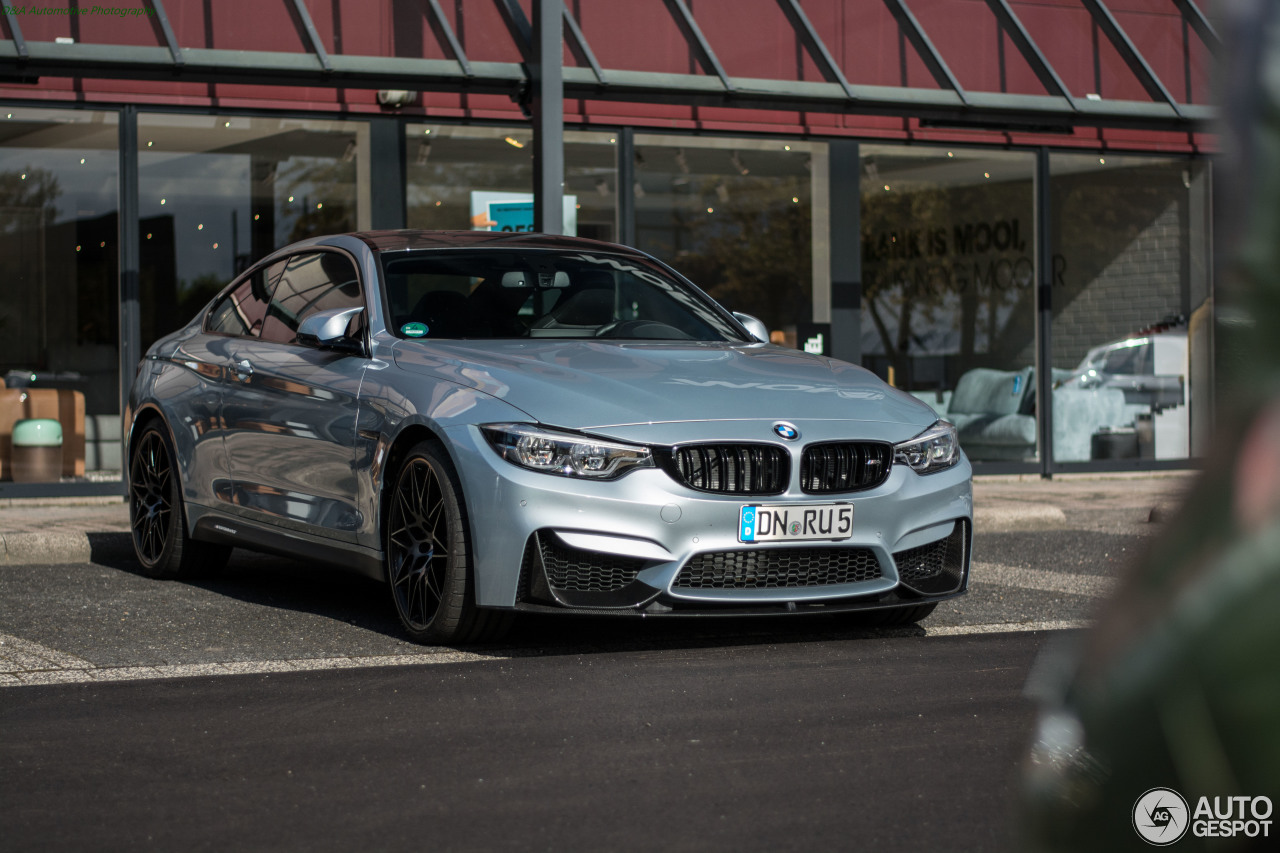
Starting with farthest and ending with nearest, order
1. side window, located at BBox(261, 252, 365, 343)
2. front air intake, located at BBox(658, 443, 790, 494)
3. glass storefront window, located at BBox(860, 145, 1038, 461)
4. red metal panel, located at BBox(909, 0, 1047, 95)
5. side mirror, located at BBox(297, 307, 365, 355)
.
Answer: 1. glass storefront window, located at BBox(860, 145, 1038, 461)
2. red metal panel, located at BBox(909, 0, 1047, 95)
3. side window, located at BBox(261, 252, 365, 343)
4. side mirror, located at BBox(297, 307, 365, 355)
5. front air intake, located at BBox(658, 443, 790, 494)

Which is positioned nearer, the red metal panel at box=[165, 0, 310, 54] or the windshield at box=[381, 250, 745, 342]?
the windshield at box=[381, 250, 745, 342]

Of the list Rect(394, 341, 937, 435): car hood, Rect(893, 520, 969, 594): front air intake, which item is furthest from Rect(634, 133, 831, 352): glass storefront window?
Rect(893, 520, 969, 594): front air intake

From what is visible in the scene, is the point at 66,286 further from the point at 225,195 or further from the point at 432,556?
the point at 432,556

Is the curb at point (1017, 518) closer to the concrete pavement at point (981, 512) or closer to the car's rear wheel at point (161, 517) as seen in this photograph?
the concrete pavement at point (981, 512)

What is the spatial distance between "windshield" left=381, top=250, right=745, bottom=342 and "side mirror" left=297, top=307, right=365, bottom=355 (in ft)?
0.58

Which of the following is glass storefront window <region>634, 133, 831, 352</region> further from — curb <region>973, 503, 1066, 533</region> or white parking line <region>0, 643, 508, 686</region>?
white parking line <region>0, 643, 508, 686</region>

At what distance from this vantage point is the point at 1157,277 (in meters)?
14.6

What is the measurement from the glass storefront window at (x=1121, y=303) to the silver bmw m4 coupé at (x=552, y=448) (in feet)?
26.2

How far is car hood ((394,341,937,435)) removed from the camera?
527 centimetres

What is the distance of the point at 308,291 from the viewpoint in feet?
22.9

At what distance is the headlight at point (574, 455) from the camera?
16.8ft

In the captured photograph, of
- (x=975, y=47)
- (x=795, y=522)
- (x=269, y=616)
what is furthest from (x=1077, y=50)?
(x=269, y=616)

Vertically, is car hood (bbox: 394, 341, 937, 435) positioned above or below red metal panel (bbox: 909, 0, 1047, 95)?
below

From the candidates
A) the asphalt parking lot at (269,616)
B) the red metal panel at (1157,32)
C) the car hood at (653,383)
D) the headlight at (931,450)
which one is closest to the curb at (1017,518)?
the asphalt parking lot at (269,616)
